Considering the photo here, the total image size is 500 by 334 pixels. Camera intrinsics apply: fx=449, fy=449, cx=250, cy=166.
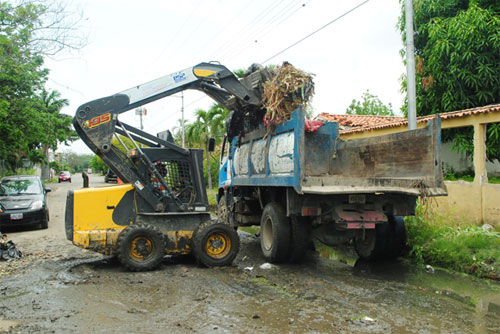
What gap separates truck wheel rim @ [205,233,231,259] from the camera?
7465 millimetres

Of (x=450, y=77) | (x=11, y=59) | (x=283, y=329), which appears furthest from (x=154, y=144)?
(x=450, y=77)

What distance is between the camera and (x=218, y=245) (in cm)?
755

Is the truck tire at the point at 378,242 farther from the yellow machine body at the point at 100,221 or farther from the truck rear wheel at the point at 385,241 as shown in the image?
the yellow machine body at the point at 100,221

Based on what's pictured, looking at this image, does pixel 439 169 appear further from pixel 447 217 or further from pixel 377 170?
pixel 447 217

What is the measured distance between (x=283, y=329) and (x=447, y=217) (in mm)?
6182

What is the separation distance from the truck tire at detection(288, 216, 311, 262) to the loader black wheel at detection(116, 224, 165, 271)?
7.21 ft

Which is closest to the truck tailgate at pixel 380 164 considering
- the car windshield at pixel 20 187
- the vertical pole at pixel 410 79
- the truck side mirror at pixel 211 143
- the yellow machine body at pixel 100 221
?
the vertical pole at pixel 410 79

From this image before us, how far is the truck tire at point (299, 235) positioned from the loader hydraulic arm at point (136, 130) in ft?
6.23

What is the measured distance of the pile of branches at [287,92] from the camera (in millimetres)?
7445

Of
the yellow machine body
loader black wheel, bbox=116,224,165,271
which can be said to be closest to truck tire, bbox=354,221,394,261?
the yellow machine body

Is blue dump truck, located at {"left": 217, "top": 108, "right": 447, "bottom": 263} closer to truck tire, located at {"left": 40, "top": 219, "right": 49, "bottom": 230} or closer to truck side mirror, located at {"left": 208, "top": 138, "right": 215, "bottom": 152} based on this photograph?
truck side mirror, located at {"left": 208, "top": 138, "right": 215, "bottom": 152}

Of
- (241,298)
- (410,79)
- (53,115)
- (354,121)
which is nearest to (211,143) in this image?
(410,79)

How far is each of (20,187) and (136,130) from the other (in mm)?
6869

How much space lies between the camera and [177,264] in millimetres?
7691
